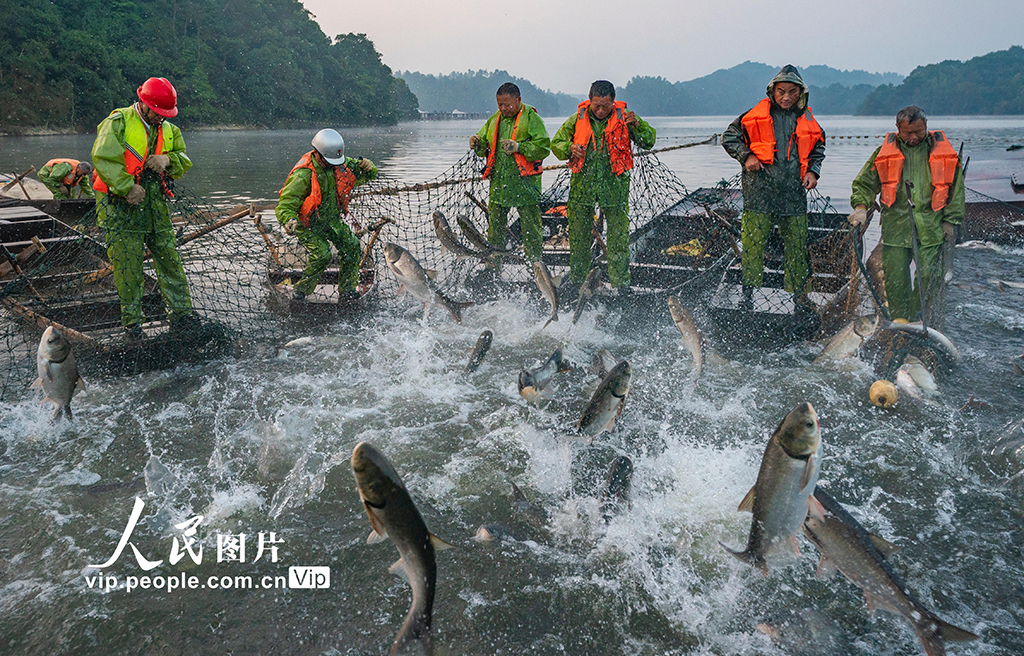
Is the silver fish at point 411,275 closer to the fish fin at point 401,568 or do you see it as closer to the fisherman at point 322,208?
the fisherman at point 322,208

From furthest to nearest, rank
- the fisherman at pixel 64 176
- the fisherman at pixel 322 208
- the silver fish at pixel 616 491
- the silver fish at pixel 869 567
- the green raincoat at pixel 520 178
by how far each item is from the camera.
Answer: the fisherman at pixel 64 176 < the green raincoat at pixel 520 178 < the fisherman at pixel 322 208 < the silver fish at pixel 616 491 < the silver fish at pixel 869 567

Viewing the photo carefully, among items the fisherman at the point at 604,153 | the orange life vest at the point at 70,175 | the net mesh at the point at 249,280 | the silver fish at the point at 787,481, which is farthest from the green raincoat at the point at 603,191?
the orange life vest at the point at 70,175

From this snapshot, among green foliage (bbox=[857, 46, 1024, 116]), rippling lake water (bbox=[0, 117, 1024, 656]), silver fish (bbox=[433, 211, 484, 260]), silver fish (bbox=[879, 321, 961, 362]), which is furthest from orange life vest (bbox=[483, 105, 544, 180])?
green foliage (bbox=[857, 46, 1024, 116])

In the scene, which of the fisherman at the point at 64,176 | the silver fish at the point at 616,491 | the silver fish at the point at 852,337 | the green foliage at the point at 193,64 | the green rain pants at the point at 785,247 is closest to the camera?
the silver fish at the point at 616,491

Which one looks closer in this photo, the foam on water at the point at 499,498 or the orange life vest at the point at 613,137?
the foam on water at the point at 499,498

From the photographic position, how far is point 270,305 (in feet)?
27.6

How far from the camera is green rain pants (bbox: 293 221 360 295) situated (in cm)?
746

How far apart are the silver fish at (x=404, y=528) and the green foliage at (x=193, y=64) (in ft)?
198

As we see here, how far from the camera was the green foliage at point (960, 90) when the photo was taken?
126 meters

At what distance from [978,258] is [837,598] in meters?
11.2

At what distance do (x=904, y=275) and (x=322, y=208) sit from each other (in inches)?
263

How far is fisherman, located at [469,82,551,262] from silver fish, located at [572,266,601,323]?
1294 mm

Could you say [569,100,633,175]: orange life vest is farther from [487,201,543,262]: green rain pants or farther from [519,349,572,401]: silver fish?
[519,349,572,401]: silver fish

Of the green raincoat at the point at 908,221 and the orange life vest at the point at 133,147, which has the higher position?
the orange life vest at the point at 133,147
